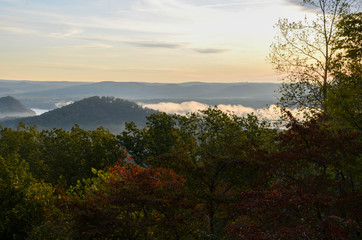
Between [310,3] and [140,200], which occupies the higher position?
[310,3]

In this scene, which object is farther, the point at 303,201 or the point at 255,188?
the point at 255,188

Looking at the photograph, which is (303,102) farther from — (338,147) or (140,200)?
(140,200)

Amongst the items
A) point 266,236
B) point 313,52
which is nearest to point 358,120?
point 266,236

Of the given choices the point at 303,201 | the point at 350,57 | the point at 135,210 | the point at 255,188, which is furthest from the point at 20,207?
the point at 350,57

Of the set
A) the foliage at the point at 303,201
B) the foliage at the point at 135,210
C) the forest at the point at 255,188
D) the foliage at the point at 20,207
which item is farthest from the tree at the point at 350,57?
the foliage at the point at 20,207

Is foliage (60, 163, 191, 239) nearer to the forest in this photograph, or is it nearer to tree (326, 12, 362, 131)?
the forest

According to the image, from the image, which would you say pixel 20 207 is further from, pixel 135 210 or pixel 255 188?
pixel 255 188

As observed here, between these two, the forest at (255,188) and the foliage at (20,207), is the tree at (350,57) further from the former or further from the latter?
the foliage at (20,207)

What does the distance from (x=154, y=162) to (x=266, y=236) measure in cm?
712

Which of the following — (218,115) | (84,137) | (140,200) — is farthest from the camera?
(84,137)

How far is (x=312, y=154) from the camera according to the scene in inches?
467

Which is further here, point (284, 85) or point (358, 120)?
point (284, 85)

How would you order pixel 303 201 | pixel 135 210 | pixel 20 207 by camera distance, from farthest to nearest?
pixel 20 207 → pixel 135 210 → pixel 303 201

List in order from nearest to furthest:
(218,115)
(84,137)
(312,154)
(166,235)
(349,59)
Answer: (312,154), (166,235), (349,59), (218,115), (84,137)
